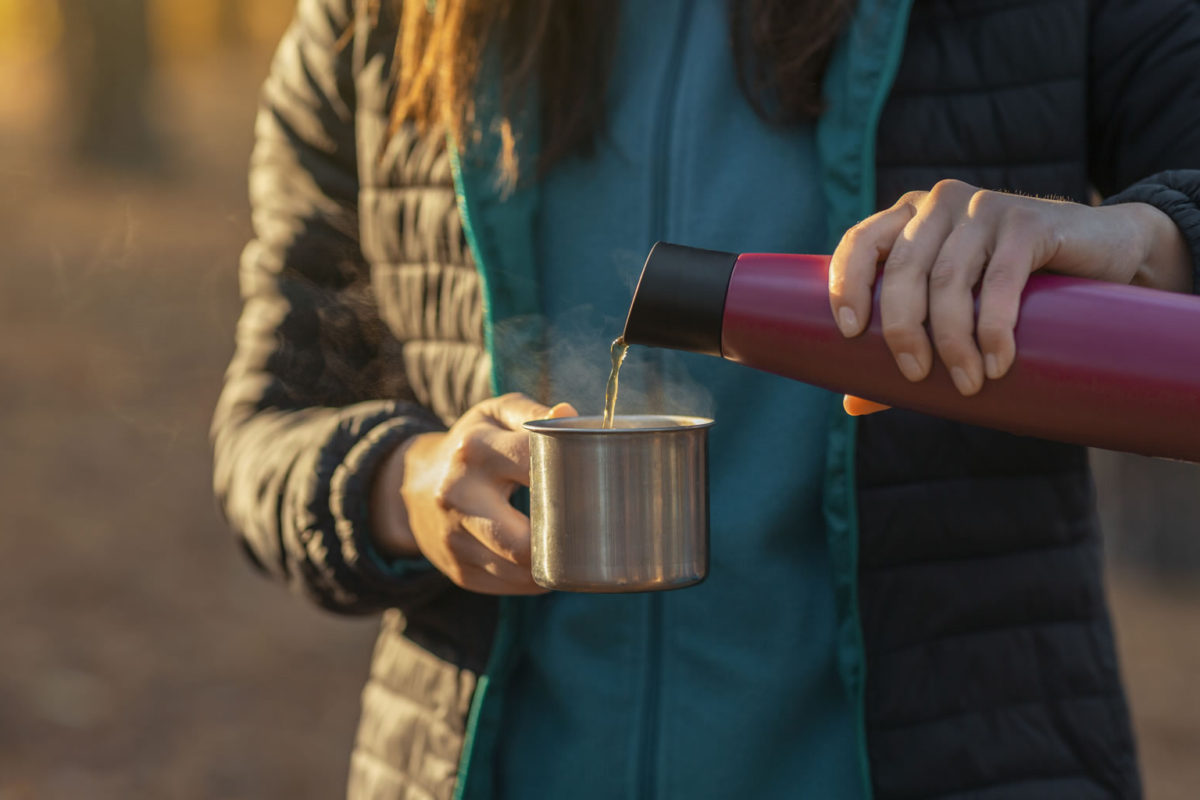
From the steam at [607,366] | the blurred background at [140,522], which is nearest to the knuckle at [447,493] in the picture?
the steam at [607,366]

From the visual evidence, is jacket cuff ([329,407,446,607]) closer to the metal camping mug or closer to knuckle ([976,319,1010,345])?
the metal camping mug

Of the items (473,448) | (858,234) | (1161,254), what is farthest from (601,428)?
(1161,254)

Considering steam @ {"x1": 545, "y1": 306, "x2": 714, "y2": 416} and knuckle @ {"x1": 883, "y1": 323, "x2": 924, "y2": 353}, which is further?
steam @ {"x1": 545, "y1": 306, "x2": 714, "y2": 416}

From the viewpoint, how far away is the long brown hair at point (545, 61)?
1447 millimetres

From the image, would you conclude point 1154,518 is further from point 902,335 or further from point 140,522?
point 902,335

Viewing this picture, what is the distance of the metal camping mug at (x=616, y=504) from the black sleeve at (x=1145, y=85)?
603 millimetres

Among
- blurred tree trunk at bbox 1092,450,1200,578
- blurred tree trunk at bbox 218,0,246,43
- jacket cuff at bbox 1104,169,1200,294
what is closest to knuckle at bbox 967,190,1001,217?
jacket cuff at bbox 1104,169,1200,294

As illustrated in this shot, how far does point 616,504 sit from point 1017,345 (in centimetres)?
37

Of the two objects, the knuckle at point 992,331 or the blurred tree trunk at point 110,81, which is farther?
the blurred tree trunk at point 110,81

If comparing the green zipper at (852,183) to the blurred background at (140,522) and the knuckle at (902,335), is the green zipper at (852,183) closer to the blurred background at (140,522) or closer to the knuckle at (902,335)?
the knuckle at (902,335)

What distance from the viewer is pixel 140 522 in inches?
283

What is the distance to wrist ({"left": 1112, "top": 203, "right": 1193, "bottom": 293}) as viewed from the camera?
113 cm

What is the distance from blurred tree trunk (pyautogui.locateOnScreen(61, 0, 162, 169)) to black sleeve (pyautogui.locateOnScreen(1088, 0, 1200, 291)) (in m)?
14.6

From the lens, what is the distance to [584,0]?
1.53 m
